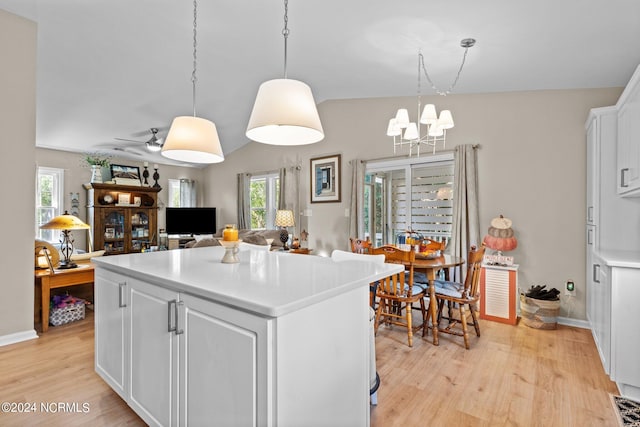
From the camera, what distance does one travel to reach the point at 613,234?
8.80 ft

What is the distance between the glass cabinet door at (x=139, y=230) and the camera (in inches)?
246

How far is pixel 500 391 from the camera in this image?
82.9 inches

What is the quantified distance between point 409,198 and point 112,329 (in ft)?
12.1

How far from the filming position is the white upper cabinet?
224 centimetres

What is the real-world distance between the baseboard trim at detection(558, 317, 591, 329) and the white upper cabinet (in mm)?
1440

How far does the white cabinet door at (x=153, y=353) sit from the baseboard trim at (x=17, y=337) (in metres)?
1.96

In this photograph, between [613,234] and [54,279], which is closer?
[613,234]

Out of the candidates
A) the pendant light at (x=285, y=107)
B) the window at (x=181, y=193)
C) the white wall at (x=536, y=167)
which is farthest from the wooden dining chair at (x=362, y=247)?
the window at (x=181, y=193)

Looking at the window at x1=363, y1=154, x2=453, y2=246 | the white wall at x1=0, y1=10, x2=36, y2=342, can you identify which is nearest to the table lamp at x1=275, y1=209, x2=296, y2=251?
the window at x1=363, y1=154, x2=453, y2=246

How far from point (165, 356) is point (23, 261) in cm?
242

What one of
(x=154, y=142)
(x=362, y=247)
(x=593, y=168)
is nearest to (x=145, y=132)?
(x=154, y=142)

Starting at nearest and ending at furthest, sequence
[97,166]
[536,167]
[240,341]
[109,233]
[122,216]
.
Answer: [240,341]
[536,167]
[97,166]
[109,233]
[122,216]

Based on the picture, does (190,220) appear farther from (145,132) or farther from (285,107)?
(285,107)

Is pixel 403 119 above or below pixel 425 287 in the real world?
above
